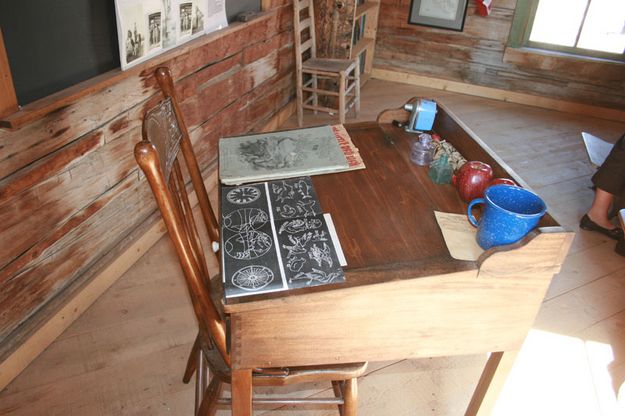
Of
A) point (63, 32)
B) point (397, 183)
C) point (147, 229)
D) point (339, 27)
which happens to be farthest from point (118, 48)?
point (339, 27)

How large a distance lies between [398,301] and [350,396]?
1.24ft

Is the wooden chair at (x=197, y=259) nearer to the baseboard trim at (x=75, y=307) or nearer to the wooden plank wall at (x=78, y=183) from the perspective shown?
the wooden plank wall at (x=78, y=183)

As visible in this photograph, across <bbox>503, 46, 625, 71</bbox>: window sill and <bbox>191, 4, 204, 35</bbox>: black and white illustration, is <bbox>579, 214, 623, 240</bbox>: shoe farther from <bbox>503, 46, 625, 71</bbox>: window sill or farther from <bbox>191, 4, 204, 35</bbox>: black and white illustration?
<bbox>191, 4, 204, 35</bbox>: black and white illustration

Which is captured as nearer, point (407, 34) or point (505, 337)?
point (505, 337)

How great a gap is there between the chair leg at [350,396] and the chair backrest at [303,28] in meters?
2.62

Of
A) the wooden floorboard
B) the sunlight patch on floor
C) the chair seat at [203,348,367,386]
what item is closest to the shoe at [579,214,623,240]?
the wooden floorboard

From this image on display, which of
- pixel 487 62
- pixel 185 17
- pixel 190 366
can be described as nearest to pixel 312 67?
pixel 185 17

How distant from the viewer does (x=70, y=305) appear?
6.11ft

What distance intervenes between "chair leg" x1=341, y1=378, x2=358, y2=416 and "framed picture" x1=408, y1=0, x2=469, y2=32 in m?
3.92

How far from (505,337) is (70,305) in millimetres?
1529

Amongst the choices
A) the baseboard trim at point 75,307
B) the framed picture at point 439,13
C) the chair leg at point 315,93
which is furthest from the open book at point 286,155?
the framed picture at point 439,13

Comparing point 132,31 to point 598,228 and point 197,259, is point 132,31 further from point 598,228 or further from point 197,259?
point 598,228

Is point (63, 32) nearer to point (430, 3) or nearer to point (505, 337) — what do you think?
point (505, 337)

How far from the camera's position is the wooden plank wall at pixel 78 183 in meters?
1.53
